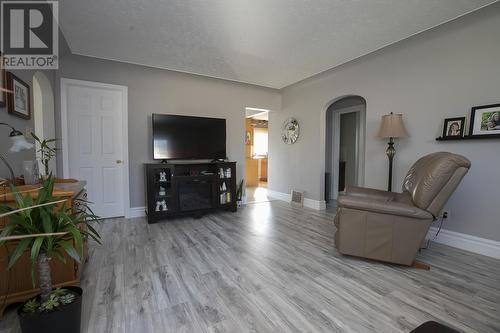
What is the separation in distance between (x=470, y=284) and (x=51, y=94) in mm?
5337

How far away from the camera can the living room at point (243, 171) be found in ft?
5.46

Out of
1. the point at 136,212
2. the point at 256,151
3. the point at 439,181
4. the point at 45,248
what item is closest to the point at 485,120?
the point at 439,181

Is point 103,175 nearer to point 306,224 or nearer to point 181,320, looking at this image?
point 181,320

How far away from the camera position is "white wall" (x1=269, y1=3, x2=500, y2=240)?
2.55 meters

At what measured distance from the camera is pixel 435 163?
84.7 inches

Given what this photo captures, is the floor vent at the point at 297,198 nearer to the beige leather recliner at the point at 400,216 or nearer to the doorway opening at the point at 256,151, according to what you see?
the beige leather recliner at the point at 400,216

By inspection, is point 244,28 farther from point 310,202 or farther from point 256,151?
point 256,151

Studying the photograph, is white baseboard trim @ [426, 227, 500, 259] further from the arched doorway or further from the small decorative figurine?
the arched doorway

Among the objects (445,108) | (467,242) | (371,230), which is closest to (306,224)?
(371,230)

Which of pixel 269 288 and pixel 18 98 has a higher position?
pixel 18 98

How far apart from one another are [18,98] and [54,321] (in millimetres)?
1956

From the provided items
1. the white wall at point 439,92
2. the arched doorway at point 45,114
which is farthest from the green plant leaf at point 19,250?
the white wall at point 439,92

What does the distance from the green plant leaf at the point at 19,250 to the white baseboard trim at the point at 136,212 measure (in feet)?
9.36

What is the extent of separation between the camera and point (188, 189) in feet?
13.1
